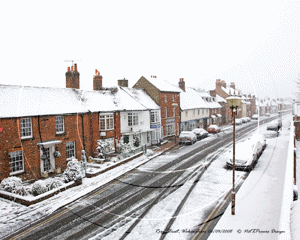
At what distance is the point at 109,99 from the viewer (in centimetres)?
2681

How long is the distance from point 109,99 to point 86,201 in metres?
15.6

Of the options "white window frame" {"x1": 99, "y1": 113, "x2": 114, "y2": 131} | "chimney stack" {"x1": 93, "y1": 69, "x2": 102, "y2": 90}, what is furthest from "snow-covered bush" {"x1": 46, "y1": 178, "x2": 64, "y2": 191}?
"chimney stack" {"x1": 93, "y1": 69, "x2": 102, "y2": 90}

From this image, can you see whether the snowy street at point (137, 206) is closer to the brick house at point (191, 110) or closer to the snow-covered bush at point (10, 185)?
the snow-covered bush at point (10, 185)

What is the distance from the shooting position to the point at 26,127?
17641mm

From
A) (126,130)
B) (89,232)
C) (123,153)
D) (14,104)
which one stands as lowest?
(89,232)

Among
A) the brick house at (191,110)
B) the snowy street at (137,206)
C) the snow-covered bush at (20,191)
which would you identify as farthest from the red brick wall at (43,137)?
the brick house at (191,110)

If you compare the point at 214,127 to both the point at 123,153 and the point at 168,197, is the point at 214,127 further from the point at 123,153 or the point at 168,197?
the point at 168,197

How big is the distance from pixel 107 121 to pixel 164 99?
1331 cm

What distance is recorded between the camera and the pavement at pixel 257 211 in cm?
860

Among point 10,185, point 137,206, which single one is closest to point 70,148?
point 10,185

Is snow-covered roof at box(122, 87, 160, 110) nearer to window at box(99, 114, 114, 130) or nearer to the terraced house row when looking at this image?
the terraced house row

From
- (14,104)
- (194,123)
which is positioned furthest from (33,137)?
(194,123)

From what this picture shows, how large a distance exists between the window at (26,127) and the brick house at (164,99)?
65.0ft

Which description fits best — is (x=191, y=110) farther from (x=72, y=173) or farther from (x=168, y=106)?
(x=72, y=173)
